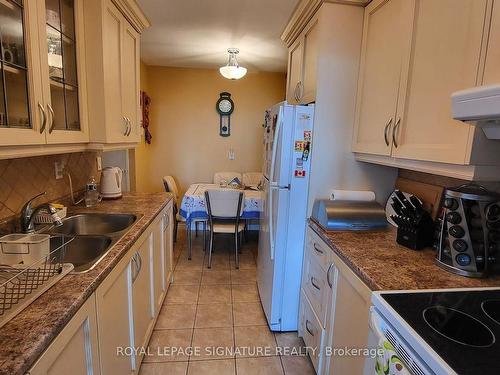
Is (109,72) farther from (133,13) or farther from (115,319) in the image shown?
(115,319)

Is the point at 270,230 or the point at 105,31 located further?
the point at 270,230

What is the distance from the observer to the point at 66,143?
4.89 ft

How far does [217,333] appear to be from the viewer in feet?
7.08

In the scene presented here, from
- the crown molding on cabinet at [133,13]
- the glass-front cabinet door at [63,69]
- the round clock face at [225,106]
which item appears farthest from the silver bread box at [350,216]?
the round clock face at [225,106]

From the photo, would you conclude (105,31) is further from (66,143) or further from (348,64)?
(348,64)

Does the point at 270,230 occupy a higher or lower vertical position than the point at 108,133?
lower

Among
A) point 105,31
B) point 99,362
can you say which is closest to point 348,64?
point 105,31

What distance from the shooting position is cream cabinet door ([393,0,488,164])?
1057mm

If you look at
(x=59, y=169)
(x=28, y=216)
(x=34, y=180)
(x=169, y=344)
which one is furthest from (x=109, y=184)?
(x=169, y=344)

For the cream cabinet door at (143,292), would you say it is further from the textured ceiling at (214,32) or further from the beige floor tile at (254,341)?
the textured ceiling at (214,32)

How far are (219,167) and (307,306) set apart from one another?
3.12 m

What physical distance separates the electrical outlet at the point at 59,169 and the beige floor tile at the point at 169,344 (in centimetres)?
126

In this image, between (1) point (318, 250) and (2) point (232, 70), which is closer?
(1) point (318, 250)

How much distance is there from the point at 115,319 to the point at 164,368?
0.75 metres
